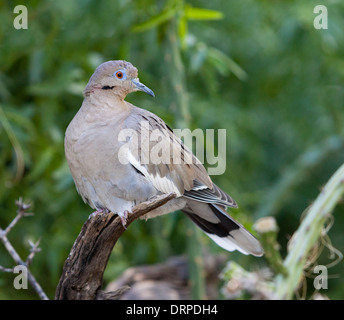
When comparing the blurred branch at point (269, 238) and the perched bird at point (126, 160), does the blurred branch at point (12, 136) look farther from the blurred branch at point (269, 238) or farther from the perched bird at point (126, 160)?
the blurred branch at point (269, 238)

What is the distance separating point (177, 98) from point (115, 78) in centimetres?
65

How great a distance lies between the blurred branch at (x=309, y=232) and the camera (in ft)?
9.30

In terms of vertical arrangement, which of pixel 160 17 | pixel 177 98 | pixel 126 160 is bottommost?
pixel 126 160

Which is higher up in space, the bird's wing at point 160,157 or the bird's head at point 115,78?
the bird's head at point 115,78

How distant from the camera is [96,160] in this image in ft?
8.65

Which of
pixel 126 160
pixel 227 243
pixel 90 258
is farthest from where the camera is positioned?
pixel 227 243

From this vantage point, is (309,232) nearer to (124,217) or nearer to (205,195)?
(205,195)

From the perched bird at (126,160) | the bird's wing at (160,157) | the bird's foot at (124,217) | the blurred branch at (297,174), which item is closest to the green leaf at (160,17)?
the perched bird at (126,160)

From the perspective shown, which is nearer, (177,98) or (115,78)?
(115,78)

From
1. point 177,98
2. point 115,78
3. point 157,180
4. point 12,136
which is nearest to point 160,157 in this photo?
point 157,180

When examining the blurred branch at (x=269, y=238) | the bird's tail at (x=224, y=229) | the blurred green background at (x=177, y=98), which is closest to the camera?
the blurred branch at (x=269, y=238)

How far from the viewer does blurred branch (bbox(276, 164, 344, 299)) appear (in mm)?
2836

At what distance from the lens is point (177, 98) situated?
3.41 m

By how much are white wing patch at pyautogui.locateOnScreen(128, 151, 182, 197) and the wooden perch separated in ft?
0.79
